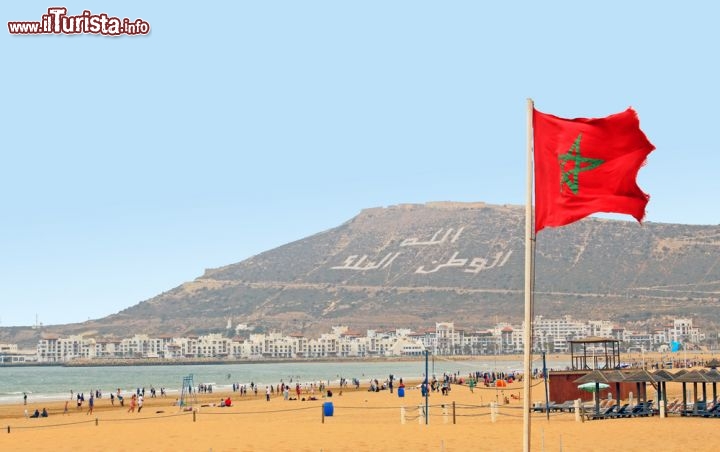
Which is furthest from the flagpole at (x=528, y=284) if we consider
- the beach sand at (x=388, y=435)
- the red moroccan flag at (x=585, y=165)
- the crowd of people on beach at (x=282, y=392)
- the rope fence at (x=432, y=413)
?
the crowd of people on beach at (x=282, y=392)

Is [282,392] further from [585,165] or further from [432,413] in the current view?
[585,165]

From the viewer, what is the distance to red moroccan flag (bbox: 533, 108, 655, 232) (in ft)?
36.0

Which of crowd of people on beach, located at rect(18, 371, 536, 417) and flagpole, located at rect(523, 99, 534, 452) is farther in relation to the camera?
crowd of people on beach, located at rect(18, 371, 536, 417)

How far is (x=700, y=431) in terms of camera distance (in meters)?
29.4

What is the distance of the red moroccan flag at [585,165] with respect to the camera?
10969 mm

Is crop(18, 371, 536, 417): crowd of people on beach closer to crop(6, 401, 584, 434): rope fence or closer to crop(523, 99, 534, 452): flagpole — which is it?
crop(6, 401, 584, 434): rope fence

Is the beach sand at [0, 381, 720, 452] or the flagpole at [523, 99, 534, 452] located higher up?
the flagpole at [523, 99, 534, 452]

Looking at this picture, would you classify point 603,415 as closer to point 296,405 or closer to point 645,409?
point 645,409

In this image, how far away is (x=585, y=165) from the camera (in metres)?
11.1

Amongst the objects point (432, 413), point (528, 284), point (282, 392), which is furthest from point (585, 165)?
point (282, 392)

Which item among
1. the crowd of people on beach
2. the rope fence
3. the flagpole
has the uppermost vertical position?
the flagpole

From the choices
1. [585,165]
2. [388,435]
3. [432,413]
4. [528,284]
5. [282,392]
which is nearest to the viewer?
Result: [528,284]

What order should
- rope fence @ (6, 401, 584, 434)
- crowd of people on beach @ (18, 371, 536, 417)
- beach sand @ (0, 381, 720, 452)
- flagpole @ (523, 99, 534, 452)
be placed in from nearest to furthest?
1. flagpole @ (523, 99, 534, 452)
2. beach sand @ (0, 381, 720, 452)
3. rope fence @ (6, 401, 584, 434)
4. crowd of people on beach @ (18, 371, 536, 417)

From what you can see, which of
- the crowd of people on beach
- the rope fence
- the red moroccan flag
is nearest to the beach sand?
the rope fence
